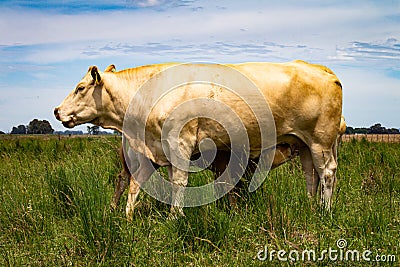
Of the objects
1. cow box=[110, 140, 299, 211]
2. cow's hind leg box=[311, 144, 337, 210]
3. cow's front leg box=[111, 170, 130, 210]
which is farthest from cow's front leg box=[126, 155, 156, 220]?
cow's hind leg box=[311, 144, 337, 210]

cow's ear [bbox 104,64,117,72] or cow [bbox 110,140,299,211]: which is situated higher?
cow's ear [bbox 104,64,117,72]

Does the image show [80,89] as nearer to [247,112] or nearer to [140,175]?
[140,175]

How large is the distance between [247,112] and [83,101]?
2075 mm

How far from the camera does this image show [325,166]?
21.8 ft

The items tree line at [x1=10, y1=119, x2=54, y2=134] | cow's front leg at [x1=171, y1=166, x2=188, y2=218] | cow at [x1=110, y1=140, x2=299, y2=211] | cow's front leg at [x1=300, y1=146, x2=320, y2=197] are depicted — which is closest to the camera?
cow's front leg at [x1=171, y1=166, x2=188, y2=218]

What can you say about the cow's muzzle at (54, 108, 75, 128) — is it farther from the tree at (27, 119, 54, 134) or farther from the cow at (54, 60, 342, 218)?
the tree at (27, 119, 54, 134)

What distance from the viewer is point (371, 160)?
993 centimetres

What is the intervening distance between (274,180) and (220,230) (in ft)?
3.90

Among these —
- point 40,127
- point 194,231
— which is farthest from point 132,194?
point 40,127

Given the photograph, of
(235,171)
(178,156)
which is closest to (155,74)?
(178,156)

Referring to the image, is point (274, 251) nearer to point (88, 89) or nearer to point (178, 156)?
point (178, 156)

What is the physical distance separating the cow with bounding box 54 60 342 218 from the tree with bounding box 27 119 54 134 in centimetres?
6944

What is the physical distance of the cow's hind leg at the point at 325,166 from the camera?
21.5 feet

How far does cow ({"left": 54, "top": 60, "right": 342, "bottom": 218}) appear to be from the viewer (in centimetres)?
621
